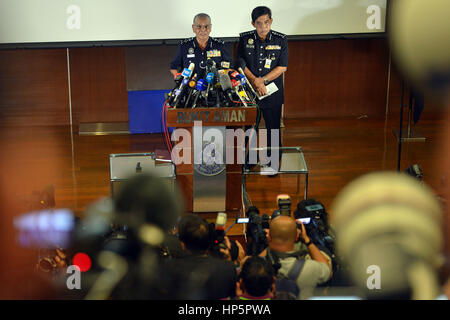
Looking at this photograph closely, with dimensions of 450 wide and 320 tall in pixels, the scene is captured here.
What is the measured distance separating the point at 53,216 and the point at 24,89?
3411mm

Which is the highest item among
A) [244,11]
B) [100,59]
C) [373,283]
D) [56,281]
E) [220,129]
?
[244,11]

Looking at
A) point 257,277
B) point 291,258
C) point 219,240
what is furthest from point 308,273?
point 219,240

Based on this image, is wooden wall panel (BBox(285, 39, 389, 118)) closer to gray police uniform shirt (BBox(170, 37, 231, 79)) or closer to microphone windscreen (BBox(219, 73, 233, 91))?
gray police uniform shirt (BBox(170, 37, 231, 79))

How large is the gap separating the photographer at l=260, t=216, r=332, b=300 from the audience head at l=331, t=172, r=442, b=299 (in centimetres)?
19

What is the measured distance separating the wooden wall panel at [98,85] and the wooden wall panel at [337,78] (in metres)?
1.86

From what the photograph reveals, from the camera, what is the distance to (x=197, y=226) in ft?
9.32

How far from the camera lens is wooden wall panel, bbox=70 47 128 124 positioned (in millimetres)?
6848

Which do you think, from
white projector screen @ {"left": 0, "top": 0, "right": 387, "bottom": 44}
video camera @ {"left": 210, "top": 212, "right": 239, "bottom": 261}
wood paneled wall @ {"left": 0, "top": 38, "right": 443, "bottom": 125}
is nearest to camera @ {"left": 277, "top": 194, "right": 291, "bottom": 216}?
video camera @ {"left": 210, "top": 212, "right": 239, "bottom": 261}

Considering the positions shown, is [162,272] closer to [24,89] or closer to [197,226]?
[197,226]

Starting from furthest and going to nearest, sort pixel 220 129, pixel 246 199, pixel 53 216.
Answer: pixel 246 199 < pixel 220 129 < pixel 53 216

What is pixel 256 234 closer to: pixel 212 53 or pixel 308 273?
pixel 308 273

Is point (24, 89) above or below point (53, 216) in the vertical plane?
above

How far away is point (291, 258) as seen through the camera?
2.92 meters
